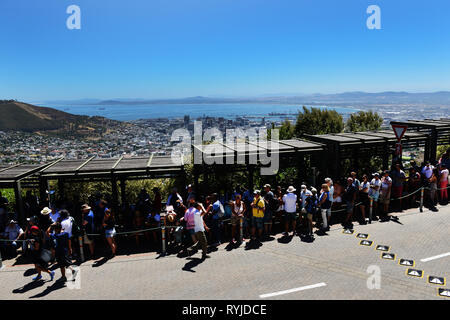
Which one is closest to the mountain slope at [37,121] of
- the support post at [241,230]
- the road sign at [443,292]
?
the support post at [241,230]

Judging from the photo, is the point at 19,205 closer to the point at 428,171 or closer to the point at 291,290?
the point at 291,290

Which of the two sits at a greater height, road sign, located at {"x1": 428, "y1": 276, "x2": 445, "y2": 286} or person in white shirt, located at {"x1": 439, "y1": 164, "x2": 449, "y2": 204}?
person in white shirt, located at {"x1": 439, "y1": 164, "x2": 449, "y2": 204}

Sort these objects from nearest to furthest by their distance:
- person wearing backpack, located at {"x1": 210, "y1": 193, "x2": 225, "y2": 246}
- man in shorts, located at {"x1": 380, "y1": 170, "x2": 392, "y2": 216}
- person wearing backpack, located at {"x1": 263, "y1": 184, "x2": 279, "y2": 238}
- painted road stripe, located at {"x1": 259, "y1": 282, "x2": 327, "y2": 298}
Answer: painted road stripe, located at {"x1": 259, "y1": 282, "x2": 327, "y2": 298}, person wearing backpack, located at {"x1": 210, "y1": 193, "x2": 225, "y2": 246}, person wearing backpack, located at {"x1": 263, "y1": 184, "x2": 279, "y2": 238}, man in shorts, located at {"x1": 380, "y1": 170, "x2": 392, "y2": 216}

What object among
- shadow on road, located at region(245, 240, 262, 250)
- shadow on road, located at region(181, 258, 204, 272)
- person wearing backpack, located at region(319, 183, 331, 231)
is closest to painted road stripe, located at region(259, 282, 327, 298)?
shadow on road, located at region(181, 258, 204, 272)

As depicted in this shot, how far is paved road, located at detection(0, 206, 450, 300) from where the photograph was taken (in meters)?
7.07

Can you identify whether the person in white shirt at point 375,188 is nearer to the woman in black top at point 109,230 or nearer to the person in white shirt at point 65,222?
the woman in black top at point 109,230

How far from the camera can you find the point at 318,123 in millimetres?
39281

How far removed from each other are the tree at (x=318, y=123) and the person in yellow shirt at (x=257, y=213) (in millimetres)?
30023

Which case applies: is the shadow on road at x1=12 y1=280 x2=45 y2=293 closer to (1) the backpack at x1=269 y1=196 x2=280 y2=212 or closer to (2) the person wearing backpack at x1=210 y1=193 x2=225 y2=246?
(2) the person wearing backpack at x1=210 y1=193 x2=225 y2=246

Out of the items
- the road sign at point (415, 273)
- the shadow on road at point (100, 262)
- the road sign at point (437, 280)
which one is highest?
the road sign at point (437, 280)

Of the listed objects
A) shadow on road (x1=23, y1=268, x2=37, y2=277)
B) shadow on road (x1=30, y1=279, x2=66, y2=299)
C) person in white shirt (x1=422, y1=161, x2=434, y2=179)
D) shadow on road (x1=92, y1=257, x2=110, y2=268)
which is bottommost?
shadow on road (x1=23, y1=268, x2=37, y2=277)

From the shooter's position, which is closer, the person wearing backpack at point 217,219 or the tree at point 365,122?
the person wearing backpack at point 217,219

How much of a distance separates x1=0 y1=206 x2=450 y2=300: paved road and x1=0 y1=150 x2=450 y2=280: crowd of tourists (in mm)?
623

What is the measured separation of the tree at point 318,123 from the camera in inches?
1522
